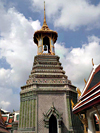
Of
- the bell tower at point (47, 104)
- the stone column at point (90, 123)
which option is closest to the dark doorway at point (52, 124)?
the bell tower at point (47, 104)

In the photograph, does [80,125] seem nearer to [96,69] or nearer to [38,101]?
[38,101]

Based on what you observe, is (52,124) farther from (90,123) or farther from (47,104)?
(90,123)

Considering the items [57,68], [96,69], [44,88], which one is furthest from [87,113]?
[57,68]

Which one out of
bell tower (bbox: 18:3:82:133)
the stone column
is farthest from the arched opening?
the stone column

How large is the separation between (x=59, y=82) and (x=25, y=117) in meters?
6.01

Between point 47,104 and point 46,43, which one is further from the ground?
point 46,43

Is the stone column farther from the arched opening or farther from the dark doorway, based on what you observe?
the arched opening

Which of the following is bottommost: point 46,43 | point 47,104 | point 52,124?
point 52,124

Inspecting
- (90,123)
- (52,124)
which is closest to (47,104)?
(52,124)

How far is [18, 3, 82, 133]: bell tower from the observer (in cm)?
1530

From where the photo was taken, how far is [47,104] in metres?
16.3

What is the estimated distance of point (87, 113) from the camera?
30.7 feet

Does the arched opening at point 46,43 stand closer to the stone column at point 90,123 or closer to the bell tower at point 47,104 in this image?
the bell tower at point 47,104

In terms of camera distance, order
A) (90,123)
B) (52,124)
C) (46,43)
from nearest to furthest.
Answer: (90,123)
(52,124)
(46,43)
